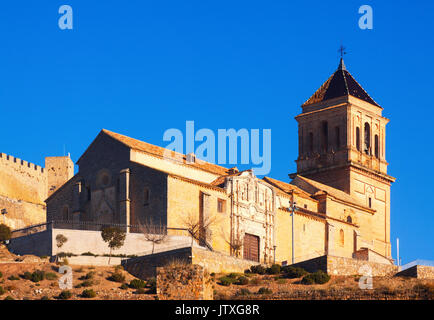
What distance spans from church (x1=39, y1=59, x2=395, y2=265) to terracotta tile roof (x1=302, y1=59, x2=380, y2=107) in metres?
3.15

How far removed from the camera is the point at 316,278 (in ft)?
181

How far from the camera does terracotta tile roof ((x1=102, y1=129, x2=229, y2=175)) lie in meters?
66.7

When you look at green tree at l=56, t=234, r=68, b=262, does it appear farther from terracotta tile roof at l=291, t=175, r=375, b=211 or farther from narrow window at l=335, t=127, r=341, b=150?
narrow window at l=335, t=127, r=341, b=150

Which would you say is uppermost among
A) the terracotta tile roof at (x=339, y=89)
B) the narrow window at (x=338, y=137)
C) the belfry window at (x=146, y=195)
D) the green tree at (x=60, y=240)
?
the terracotta tile roof at (x=339, y=89)

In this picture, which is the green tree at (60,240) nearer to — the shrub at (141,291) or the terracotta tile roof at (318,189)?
the shrub at (141,291)

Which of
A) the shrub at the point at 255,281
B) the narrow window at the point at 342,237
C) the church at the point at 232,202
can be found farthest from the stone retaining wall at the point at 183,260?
the narrow window at the point at 342,237

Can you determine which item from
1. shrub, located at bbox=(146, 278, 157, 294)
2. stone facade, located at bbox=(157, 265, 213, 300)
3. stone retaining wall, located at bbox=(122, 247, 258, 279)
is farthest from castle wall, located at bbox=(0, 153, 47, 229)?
stone facade, located at bbox=(157, 265, 213, 300)

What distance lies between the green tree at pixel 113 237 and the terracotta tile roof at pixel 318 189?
22534 millimetres

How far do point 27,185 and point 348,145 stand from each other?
35.4 metres

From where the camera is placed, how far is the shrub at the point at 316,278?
54969mm
